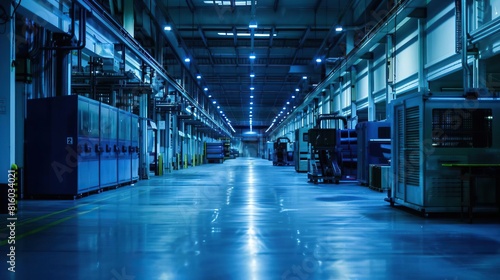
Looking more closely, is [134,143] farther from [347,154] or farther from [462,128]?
[462,128]

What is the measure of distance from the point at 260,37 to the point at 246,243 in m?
19.9

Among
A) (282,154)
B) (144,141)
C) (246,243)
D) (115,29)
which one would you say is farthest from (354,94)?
(246,243)

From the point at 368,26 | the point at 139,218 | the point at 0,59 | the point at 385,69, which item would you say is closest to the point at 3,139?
the point at 0,59

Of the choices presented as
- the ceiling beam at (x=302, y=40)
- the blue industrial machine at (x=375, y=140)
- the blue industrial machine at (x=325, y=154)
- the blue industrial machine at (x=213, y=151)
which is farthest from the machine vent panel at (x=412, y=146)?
the blue industrial machine at (x=213, y=151)

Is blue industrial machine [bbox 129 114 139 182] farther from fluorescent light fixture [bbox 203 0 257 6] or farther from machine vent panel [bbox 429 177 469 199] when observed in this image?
machine vent panel [bbox 429 177 469 199]

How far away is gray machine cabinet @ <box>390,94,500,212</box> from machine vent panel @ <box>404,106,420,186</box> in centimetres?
4

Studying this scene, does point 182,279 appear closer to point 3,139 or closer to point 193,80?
point 3,139

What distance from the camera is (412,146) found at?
29.9 ft

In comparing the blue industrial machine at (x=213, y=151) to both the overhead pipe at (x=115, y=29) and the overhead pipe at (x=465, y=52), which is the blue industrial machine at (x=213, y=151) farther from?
the overhead pipe at (x=465, y=52)

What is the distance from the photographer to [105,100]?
64.0ft

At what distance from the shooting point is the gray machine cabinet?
8562 millimetres

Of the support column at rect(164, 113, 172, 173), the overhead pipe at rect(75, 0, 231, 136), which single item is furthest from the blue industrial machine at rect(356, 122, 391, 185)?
the support column at rect(164, 113, 172, 173)

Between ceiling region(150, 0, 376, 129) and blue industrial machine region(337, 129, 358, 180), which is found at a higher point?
ceiling region(150, 0, 376, 129)

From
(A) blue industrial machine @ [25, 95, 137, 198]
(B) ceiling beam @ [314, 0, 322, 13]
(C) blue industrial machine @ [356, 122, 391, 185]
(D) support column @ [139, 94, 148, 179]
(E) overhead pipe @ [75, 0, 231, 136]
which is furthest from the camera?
(B) ceiling beam @ [314, 0, 322, 13]
